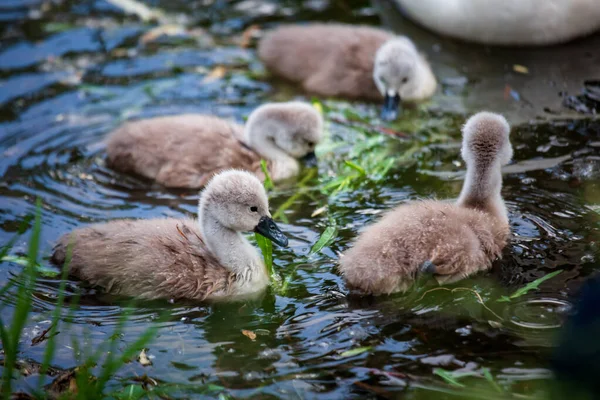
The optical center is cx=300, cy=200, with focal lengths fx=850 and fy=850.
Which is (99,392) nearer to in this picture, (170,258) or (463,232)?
(170,258)

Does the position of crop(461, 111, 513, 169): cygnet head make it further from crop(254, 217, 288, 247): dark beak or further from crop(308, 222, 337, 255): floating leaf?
crop(254, 217, 288, 247): dark beak

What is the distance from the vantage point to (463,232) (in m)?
4.73

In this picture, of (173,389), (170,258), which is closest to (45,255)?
(170,258)


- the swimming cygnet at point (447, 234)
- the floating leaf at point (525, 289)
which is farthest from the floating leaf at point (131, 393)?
the floating leaf at point (525, 289)

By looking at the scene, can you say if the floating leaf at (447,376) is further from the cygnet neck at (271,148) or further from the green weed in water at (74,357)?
the cygnet neck at (271,148)

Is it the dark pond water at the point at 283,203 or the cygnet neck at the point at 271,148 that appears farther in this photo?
the cygnet neck at the point at 271,148

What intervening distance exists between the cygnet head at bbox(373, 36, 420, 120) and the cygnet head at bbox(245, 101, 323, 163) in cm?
96

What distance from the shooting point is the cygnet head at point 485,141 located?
4980 mm

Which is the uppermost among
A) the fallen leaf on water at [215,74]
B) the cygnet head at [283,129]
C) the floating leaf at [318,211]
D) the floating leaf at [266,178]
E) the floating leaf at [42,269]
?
the fallen leaf on water at [215,74]

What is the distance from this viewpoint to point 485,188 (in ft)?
16.4

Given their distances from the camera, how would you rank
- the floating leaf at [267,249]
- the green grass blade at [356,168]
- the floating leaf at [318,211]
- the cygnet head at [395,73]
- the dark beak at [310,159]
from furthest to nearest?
the cygnet head at [395,73]
the dark beak at [310,159]
the green grass blade at [356,168]
the floating leaf at [318,211]
the floating leaf at [267,249]

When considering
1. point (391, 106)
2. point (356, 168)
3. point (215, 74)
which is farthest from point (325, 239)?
point (215, 74)

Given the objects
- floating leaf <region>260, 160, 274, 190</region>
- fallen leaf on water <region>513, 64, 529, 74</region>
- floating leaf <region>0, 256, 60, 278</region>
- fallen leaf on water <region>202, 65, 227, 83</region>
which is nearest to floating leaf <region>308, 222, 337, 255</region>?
floating leaf <region>260, 160, 274, 190</region>

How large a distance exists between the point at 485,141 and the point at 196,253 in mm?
1804
